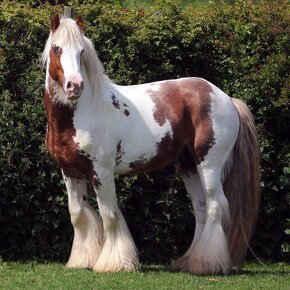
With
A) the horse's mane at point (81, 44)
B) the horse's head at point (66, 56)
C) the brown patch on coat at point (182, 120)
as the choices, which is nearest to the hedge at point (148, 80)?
the brown patch on coat at point (182, 120)

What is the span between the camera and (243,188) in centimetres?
758

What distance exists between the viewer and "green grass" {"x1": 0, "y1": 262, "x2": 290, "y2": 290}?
6664 mm

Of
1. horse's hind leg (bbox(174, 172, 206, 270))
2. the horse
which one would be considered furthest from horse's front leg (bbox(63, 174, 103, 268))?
horse's hind leg (bbox(174, 172, 206, 270))

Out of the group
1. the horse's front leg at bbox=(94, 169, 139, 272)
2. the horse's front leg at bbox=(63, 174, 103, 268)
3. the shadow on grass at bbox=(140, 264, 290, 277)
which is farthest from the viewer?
the shadow on grass at bbox=(140, 264, 290, 277)

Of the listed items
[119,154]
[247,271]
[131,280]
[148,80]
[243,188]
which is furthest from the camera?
[148,80]

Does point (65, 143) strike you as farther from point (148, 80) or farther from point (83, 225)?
point (148, 80)

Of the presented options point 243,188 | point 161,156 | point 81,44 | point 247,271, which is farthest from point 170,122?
point 247,271

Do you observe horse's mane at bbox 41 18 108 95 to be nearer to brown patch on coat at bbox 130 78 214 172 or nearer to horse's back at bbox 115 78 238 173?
horse's back at bbox 115 78 238 173

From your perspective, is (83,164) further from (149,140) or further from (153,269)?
(153,269)

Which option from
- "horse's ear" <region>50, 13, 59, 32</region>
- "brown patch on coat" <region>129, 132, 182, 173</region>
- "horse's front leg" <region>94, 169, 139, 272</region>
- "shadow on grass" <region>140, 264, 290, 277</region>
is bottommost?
"shadow on grass" <region>140, 264, 290, 277</region>

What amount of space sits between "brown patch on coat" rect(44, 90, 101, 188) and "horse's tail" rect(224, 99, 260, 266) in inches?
52.7

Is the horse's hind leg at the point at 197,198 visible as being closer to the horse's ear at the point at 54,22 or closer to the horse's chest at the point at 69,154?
the horse's chest at the point at 69,154

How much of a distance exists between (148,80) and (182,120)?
44.2 inches

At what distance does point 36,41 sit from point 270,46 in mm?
2342
